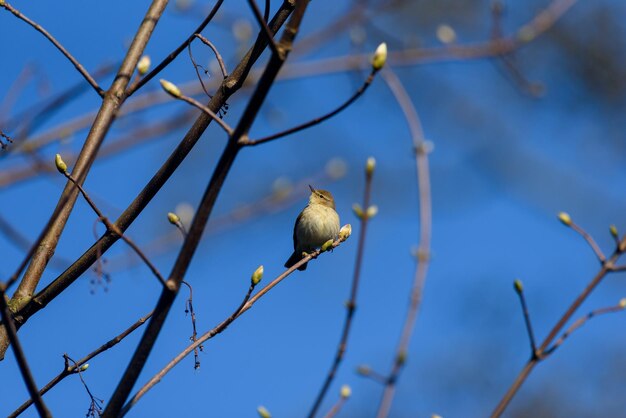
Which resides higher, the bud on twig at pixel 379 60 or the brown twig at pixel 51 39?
the brown twig at pixel 51 39

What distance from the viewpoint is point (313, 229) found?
686 centimetres

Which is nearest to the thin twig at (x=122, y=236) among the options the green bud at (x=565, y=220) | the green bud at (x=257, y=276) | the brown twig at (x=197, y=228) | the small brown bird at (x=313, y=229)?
the brown twig at (x=197, y=228)

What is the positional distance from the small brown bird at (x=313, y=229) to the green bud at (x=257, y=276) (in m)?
3.95

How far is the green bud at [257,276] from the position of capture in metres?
2.69

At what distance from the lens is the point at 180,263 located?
1.88 meters

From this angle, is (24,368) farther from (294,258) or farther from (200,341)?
(294,258)

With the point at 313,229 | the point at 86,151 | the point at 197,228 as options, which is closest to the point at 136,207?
the point at 86,151

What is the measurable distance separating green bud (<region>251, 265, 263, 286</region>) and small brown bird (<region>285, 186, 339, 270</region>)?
13.0ft

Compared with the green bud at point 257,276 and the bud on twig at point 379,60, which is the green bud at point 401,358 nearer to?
the green bud at point 257,276

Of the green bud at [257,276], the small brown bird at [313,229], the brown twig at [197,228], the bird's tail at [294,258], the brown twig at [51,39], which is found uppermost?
the small brown bird at [313,229]

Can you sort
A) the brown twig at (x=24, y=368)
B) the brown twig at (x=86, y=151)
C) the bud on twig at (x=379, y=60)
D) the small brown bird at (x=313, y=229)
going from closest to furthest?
the brown twig at (x=24, y=368) → the bud on twig at (x=379, y=60) → the brown twig at (x=86, y=151) → the small brown bird at (x=313, y=229)

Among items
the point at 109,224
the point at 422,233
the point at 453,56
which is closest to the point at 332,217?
the point at 453,56

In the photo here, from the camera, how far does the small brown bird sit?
6.84m

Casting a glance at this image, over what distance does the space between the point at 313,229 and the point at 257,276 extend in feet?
13.6
